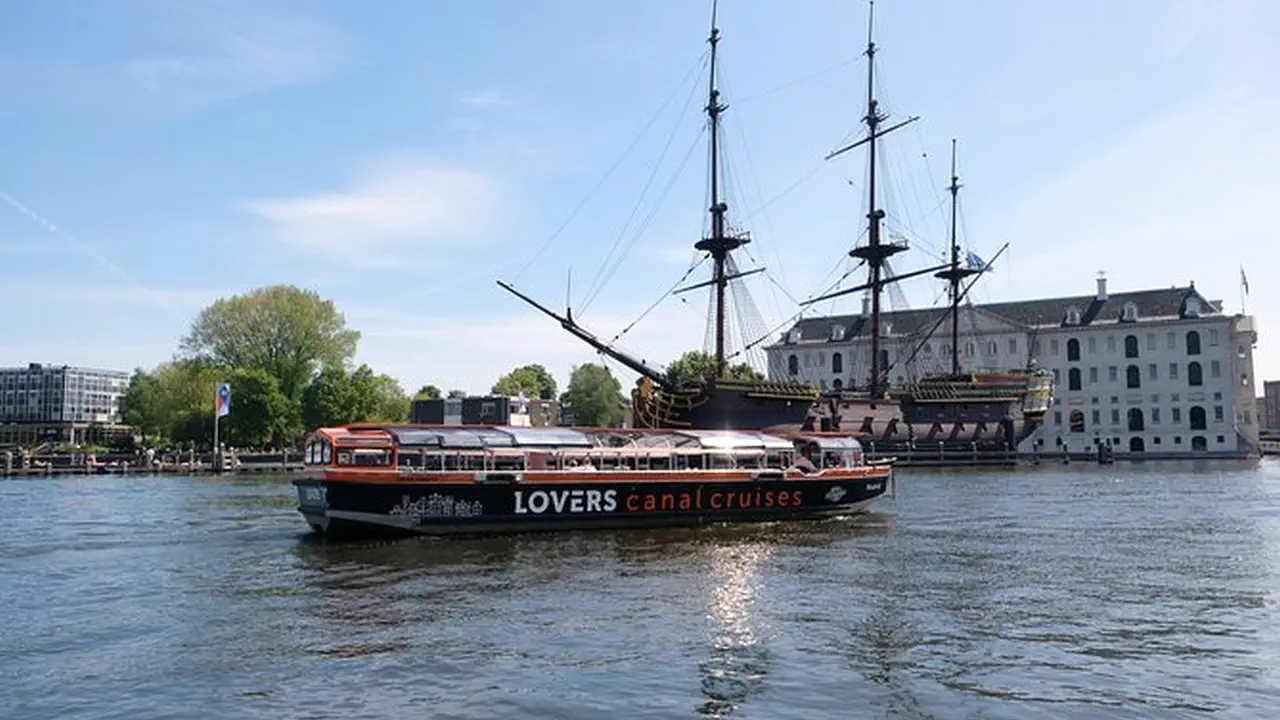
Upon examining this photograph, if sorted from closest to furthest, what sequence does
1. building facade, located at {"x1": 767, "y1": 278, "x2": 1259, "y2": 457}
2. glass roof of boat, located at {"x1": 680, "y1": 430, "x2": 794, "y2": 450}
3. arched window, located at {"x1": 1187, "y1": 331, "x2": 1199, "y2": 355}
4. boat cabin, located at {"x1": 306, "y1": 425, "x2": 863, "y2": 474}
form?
boat cabin, located at {"x1": 306, "y1": 425, "x2": 863, "y2": 474} → glass roof of boat, located at {"x1": 680, "y1": 430, "x2": 794, "y2": 450} → building facade, located at {"x1": 767, "y1": 278, "x2": 1259, "y2": 457} → arched window, located at {"x1": 1187, "y1": 331, "x2": 1199, "y2": 355}

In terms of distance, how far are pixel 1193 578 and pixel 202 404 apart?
92.1 m

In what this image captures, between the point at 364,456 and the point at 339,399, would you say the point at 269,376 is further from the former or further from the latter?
the point at 364,456

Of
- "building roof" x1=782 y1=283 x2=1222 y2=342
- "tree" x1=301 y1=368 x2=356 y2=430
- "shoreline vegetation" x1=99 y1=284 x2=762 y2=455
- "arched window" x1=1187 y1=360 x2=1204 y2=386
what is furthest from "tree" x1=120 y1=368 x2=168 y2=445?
"arched window" x1=1187 y1=360 x2=1204 y2=386

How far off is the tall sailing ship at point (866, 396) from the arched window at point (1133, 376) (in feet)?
64.2

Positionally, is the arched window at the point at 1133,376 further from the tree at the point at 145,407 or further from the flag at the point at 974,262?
the tree at the point at 145,407

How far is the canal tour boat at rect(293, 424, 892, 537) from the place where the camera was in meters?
28.0

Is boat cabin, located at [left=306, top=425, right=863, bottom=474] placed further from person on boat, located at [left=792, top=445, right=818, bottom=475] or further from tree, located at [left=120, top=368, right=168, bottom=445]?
tree, located at [left=120, top=368, right=168, bottom=445]

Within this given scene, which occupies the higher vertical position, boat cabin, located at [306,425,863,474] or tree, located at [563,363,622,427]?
tree, located at [563,363,622,427]

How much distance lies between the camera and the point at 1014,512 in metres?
39.0

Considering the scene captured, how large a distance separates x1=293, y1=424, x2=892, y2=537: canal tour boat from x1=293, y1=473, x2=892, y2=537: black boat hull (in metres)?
0.03

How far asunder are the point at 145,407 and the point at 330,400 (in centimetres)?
5149

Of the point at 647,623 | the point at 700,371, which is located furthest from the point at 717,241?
the point at 647,623

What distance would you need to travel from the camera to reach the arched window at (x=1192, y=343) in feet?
341

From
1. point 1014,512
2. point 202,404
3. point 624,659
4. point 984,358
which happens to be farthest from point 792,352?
point 624,659
